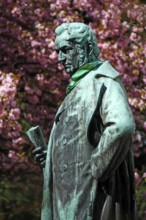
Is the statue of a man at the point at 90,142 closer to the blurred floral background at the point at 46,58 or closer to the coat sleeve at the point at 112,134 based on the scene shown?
the coat sleeve at the point at 112,134

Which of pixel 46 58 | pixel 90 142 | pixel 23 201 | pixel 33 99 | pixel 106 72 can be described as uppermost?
pixel 106 72

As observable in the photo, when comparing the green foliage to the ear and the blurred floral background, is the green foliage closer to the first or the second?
the blurred floral background

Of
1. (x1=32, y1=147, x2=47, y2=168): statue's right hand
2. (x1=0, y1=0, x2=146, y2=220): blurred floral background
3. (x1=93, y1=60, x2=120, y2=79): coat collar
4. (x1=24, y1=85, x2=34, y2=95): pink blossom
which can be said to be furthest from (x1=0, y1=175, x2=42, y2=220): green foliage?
(x1=93, y1=60, x2=120, y2=79): coat collar

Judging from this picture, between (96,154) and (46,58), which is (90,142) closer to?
(96,154)

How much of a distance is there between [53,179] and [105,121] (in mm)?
547

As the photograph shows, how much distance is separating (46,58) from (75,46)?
808cm

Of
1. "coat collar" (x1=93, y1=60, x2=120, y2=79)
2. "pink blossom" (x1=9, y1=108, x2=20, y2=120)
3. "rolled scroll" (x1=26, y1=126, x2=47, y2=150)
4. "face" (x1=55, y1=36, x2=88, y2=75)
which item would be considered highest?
"face" (x1=55, y1=36, x2=88, y2=75)

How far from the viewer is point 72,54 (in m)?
4.57

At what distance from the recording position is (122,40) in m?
12.8

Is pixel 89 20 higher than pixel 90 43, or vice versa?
pixel 90 43

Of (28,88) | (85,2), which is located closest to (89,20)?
(85,2)

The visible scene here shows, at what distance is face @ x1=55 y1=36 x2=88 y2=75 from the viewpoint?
455 cm

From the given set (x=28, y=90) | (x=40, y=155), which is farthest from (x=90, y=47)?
(x=28, y=90)

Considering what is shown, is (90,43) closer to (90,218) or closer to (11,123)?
(90,218)
